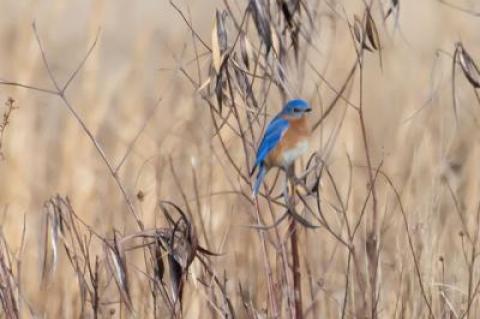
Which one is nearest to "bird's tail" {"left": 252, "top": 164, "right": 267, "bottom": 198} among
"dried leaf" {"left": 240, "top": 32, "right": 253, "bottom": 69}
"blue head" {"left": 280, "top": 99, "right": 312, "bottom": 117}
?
"blue head" {"left": 280, "top": 99, "right": 312, "bottom": 117}

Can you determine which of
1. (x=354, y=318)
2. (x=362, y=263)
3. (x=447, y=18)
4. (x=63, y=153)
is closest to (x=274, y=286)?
(x=354, y=318)

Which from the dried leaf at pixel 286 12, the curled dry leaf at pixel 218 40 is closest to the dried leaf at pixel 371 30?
the dried leaf at pixel 286 12

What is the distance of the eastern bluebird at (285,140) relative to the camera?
107 inches

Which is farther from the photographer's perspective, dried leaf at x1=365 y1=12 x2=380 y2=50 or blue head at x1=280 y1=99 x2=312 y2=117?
blue head at x1=280 y1=99 x2=312 y2=117

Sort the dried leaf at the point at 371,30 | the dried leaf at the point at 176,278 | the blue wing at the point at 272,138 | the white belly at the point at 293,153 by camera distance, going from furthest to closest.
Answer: the blue wing at the point at 272,138, the white belly at the point at 293,153, the dried leaf at the point at 371,30, the dried leaf at the point at 176,278

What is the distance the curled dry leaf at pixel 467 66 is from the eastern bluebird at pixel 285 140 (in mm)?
399

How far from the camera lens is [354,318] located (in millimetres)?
3008

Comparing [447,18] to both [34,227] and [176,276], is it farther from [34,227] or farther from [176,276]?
[176,276]

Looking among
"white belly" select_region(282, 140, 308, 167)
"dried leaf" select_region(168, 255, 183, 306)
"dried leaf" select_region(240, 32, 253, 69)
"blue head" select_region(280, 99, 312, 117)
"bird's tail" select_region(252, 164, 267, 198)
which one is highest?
"dried leaf" select_region(240, 32, 253, 69)

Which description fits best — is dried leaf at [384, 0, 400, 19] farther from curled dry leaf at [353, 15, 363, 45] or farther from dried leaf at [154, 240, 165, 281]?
dried leaf at [154, 240, 165, 281]

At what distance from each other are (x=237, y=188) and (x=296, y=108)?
4.60ft

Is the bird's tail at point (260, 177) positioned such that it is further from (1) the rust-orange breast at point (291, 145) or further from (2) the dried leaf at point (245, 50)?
(2) the dried leaf at point (245, 50)

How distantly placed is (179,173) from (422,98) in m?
1.14

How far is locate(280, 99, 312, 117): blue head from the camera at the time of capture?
2760mm
